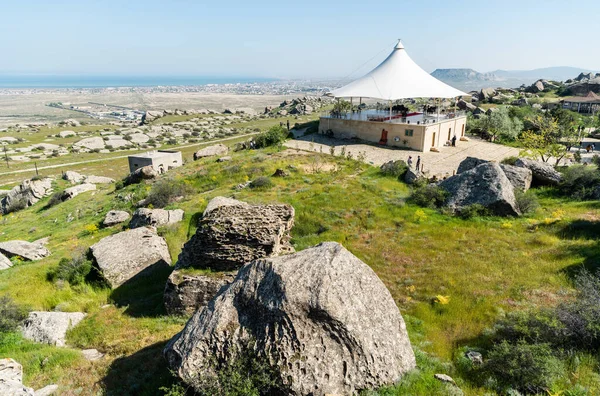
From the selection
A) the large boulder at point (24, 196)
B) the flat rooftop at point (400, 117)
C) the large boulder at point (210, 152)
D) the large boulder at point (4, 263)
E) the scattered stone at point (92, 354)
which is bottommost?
the large boulder at point (24, 196)

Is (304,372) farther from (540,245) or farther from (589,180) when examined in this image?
(589,180)

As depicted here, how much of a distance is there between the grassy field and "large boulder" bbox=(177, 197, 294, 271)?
7.35 feet

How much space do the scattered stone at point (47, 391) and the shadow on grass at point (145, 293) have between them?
3.95 meters

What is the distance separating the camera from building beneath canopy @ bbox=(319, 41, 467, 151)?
32938mm

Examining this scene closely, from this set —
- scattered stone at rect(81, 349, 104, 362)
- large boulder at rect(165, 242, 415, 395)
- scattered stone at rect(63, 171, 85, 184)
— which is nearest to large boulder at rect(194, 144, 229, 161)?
scattered stone at rect(63, 171, 85, 184)

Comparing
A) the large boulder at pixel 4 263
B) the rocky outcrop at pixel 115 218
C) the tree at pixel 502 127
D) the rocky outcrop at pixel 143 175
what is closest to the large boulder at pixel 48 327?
the large boulder at pixel 4 263

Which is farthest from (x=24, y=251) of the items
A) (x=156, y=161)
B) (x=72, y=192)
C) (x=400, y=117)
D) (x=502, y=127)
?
(x=502, y=127)

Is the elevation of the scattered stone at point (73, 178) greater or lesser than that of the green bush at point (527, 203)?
lesser

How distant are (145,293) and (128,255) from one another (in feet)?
6.89

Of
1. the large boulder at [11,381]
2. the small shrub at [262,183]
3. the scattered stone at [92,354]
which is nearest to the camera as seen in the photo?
the large boulder at [11,381]

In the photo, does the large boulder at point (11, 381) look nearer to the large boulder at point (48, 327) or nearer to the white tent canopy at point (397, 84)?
the large boulder at point (48, 327)

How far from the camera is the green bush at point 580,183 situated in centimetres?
1911

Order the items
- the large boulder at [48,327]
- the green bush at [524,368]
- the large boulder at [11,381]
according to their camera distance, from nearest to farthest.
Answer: the large boulder at [11,381] < the green bush at [524,368] < the large boulder at [48,327]

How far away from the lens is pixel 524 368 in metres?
6.86
